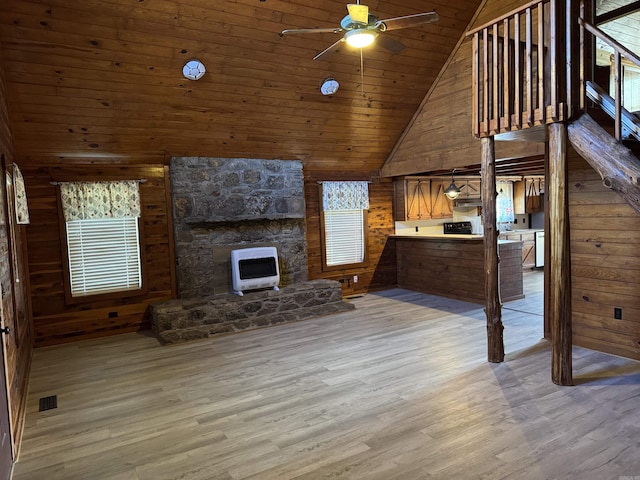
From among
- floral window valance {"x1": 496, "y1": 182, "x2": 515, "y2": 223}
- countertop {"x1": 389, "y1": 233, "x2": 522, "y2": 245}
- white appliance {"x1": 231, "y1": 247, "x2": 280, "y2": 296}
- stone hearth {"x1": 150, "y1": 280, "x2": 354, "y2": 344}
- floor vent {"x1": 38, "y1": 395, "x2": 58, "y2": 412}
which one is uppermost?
floral window valance {"x1": 496, "y1": 182, "x2": 515, "y2": 223}

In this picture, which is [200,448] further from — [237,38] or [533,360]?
[237,38]

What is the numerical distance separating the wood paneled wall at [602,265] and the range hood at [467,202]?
4594 mm

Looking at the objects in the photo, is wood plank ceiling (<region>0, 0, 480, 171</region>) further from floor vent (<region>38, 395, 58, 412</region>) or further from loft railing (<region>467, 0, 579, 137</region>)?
floor vent (<region>38, 395, 58, 412</region>)

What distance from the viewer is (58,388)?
167 inches

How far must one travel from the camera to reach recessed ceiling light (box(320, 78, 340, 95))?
19.5ft

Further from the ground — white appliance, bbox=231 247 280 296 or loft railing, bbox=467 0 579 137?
loft railing, bbox=467 0 579 137

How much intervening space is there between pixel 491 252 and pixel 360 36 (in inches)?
96.0

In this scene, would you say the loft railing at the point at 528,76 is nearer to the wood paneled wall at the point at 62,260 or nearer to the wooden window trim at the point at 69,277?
the wood paneled wall at the point at 62,260

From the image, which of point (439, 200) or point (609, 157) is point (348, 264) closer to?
point (439, 200)

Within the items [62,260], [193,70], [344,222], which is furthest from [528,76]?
[62,260]

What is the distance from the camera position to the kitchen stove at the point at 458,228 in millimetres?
8602

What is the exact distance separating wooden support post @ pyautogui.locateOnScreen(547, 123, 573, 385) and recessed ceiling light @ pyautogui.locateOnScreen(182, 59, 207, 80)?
12.4 ft

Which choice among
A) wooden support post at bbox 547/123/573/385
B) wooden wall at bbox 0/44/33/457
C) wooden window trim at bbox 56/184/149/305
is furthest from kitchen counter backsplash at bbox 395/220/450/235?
wooden wall at bbox 0/44/33/457

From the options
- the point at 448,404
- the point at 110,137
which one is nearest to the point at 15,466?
the point at 448,404
